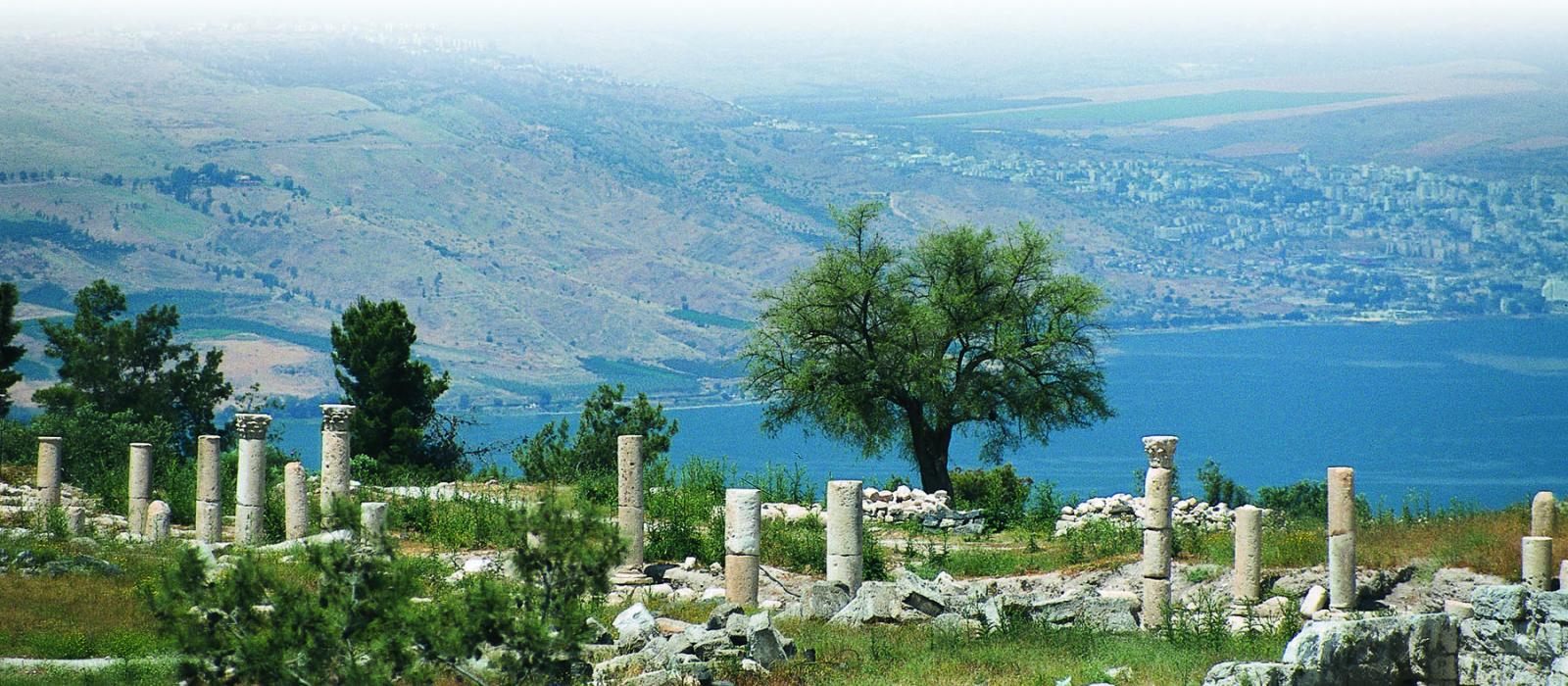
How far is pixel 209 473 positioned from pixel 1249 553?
16886 mm

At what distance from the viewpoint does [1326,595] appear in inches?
1093

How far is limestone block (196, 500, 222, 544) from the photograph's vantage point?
32562mm

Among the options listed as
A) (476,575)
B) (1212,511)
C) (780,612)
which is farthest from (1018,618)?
(1212,511)

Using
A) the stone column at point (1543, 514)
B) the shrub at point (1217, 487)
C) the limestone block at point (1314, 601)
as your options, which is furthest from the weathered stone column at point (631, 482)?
the shrub at point (1217, 487)

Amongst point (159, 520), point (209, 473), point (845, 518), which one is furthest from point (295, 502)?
point (845, 518)

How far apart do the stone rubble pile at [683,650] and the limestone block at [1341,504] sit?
8.93 metres

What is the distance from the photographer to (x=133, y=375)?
2210 inches

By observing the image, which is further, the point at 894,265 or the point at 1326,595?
the point at 894,265

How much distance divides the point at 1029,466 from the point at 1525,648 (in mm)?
149624

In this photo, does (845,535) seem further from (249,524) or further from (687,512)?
(249,524)

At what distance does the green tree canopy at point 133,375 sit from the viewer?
181ft

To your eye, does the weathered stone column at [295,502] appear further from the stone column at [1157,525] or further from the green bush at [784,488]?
the stone column at [1157,525]

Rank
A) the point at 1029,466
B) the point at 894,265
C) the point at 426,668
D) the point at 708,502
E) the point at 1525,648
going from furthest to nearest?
the point at 1029,466, the point at 894,265, the point at 708,502, the point at 1525,648, the point at 426,668

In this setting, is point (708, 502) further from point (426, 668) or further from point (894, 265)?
point (426, 668)
